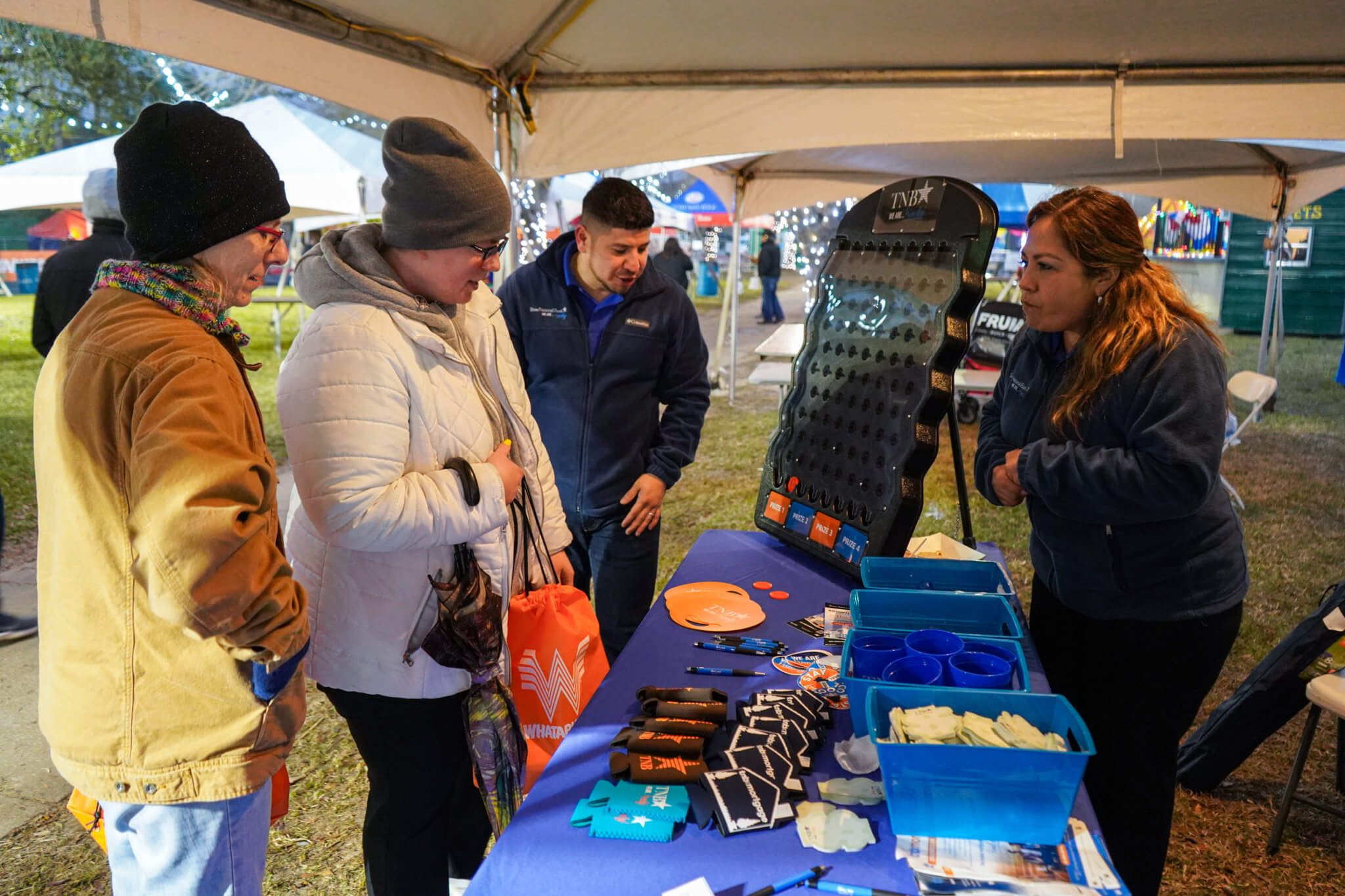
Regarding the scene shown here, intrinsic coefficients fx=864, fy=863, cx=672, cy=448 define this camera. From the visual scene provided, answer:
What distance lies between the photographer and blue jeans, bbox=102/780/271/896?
112 cm

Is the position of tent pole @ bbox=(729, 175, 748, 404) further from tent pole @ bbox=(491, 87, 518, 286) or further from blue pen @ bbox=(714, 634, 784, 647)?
blue pen @ bbox=(714, 634, 784, 647)

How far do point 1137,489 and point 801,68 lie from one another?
205 cm

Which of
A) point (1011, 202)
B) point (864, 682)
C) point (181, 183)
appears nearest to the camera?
point (181, 183)

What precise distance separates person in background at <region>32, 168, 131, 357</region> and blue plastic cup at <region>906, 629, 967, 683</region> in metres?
3.24

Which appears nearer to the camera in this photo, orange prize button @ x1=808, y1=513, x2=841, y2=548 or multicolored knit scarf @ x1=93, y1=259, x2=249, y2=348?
multicolored knit scarf @ x1=93, y1=259, x2=249, y2=348

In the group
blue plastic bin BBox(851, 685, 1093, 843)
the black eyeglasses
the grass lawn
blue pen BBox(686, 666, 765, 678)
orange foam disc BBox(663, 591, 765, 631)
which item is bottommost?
the grass lawn

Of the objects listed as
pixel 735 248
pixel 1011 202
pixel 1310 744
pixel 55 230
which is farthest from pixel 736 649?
pixel 55 230

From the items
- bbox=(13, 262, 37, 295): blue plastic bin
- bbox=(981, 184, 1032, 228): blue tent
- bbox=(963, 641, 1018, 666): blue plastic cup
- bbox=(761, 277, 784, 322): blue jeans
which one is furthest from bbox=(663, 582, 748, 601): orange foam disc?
bbox=(761, 277, 784, 322): blue jeans

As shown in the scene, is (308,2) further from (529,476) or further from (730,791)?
(730,791)

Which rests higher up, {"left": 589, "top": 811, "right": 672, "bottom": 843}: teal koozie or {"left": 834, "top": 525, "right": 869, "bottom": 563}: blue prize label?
{"left": 834, "top": 525, "right": 869, "bottom": 563}: blue prize label

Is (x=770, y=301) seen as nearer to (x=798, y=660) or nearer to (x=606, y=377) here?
(x=606, y=377)

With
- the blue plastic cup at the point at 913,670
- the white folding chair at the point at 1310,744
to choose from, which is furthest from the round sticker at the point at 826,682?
the white folding chair at the point at 1310,744

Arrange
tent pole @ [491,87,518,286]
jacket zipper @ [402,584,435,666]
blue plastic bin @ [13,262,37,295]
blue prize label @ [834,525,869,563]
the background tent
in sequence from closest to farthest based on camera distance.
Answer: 1. jacket zipper @ [402,584,435,666]
2. blue prize label @ [834,525,869,563]
3. tent pole @ [491,87,518,286]
4. blue plastic bin @ [13,262,37,295]
5. the background tent

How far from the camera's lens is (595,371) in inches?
90.0
